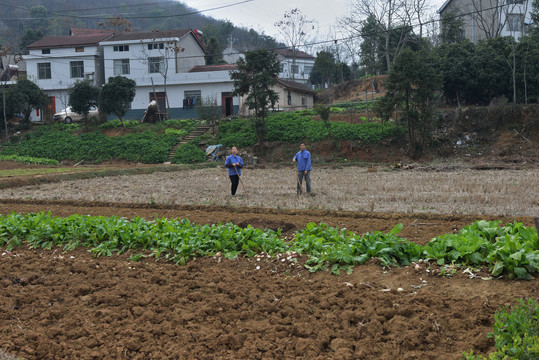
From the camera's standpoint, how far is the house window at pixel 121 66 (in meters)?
48.8

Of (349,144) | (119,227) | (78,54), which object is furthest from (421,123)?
(78,54)

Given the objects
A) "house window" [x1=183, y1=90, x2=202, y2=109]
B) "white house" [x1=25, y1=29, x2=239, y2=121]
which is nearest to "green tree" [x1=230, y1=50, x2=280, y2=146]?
"white house" [x1=25, y1=29, x2=239, y2=121]

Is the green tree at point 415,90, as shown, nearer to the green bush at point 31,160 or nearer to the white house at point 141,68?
the white house at point 141,68

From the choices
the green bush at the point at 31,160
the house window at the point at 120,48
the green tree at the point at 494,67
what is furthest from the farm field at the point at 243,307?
the house window at the point at 120,48

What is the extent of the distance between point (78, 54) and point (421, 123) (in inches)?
1392

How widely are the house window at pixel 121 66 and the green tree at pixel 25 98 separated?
8164mm

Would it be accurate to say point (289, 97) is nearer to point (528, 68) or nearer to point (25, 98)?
point (528, 68)

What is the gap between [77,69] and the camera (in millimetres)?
50562

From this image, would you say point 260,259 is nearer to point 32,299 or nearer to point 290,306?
point 290,306

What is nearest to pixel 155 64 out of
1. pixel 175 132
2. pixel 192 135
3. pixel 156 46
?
pixel 156 46

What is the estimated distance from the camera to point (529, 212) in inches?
444

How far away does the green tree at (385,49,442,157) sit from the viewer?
92.6ft

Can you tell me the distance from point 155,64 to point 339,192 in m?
35.3

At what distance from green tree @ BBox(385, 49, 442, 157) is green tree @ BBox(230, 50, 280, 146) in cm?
803
